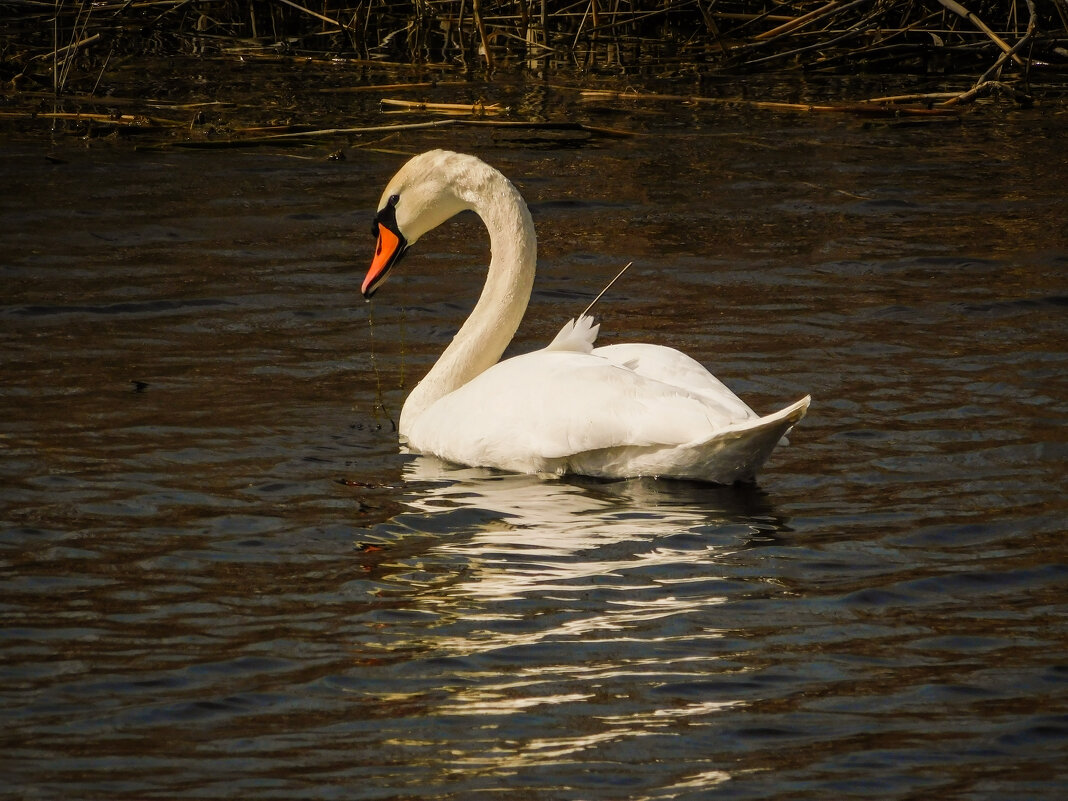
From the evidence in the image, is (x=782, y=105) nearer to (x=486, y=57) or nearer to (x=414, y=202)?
(x=486, y=57)

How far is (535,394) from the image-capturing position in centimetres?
623

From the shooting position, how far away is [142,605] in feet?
16.4

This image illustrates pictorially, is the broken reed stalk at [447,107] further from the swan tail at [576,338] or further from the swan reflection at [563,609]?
the swan reflection at [563,609]

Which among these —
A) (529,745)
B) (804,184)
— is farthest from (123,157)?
(529,745)

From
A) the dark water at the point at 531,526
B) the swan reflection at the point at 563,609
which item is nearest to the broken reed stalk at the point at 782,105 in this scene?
the dark water at the point at 531,526

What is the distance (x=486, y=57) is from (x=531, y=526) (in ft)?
32.1

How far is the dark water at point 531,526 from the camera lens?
403 centimetres

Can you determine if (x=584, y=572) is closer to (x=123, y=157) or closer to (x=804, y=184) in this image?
(x=804, y=184)

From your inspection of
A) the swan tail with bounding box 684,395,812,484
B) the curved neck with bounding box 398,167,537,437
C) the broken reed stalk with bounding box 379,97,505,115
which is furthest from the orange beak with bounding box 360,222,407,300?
the broken reed stalk with bounding box 379,97,505,115

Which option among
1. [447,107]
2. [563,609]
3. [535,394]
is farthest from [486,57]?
[563,609]

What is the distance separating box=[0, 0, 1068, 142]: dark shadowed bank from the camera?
13219 mm

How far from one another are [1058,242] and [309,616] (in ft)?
20.1

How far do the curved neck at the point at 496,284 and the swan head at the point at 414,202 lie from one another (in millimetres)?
71

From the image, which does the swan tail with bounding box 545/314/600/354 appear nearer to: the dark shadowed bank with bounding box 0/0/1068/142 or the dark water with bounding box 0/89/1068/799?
the dark water with bounding box 0/89/1068/799
